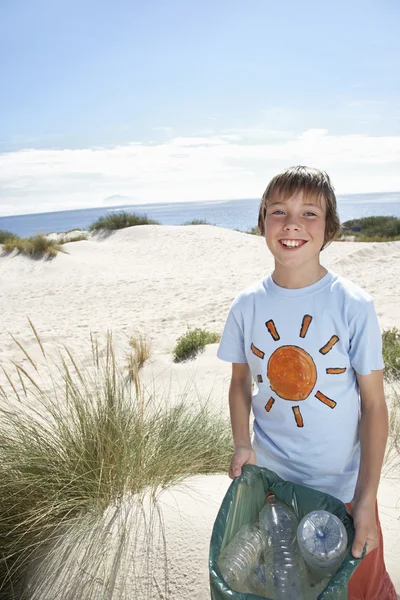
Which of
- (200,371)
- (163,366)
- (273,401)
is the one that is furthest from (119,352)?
(273,401)

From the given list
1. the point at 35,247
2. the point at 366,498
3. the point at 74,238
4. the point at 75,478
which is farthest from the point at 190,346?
the point at 74,238

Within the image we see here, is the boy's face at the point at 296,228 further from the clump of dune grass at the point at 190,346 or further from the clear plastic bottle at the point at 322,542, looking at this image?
the clump of dune grass at the point at 190,346

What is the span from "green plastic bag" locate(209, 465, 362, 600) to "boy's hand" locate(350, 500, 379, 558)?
1.3 inches

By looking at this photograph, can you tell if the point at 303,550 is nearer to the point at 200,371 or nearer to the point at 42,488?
the point at 42,488

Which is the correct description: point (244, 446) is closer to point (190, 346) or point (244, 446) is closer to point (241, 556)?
point (241, 556)

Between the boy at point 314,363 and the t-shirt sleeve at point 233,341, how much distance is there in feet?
0.19

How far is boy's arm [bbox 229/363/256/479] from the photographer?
1729 mm

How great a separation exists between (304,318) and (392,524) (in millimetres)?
1480

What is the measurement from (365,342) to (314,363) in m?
0.18

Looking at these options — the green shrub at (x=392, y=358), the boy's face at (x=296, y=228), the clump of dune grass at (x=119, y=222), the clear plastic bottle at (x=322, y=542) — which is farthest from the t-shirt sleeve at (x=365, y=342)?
the clump of dune grass at (x=119, y=222)

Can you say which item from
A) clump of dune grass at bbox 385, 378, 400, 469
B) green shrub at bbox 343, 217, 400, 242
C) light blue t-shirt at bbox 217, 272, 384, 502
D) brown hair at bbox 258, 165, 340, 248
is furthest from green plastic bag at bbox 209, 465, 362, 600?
green shrub at bbox 343, 217, 400, 242

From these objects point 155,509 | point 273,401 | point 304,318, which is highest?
point 304,318

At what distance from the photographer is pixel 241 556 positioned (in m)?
1.49

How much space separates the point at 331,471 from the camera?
1.70m
